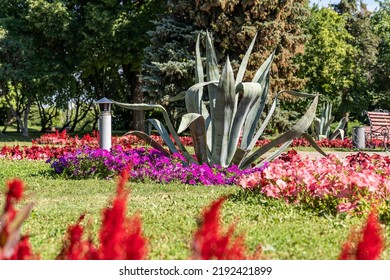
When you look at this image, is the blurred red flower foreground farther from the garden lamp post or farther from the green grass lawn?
the garden lamp post

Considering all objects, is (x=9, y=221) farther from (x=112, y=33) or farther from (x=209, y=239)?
(x=112, y=33)

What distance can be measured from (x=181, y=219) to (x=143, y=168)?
4.07 meters

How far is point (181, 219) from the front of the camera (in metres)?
5.14

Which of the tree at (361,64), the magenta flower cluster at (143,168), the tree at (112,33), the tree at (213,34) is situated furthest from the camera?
the tree at (361,64)

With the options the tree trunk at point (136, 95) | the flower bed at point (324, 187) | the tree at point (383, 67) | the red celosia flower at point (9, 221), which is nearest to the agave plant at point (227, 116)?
the flower bed at point (324, 187)

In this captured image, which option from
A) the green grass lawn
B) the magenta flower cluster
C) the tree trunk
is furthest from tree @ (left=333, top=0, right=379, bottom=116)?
the green grass lawn

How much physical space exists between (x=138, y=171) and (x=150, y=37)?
15961mm

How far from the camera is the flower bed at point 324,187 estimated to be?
220 inches

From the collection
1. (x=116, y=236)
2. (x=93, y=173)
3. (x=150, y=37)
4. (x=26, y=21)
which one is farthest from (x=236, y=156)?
(x=26, y=21)

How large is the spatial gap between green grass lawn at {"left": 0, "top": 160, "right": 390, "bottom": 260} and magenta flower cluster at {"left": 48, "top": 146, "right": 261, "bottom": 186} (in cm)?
43

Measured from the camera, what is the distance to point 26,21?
2698 centimetres

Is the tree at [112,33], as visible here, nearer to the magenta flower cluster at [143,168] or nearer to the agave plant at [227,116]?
the magenta flower cluster at [143,168]

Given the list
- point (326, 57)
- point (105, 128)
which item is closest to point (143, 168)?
point (105, 128)

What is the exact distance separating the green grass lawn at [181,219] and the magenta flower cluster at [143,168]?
43cm
